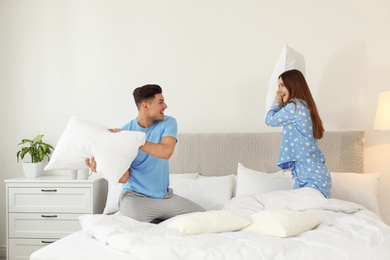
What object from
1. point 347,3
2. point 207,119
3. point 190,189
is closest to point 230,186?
point 190,189

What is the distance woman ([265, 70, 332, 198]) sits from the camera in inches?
113

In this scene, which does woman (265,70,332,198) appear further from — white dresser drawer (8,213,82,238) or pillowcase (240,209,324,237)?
white dresser drawer (8,213,82,238)

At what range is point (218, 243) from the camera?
1.92 m

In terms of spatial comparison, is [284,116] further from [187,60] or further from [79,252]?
[79,252]

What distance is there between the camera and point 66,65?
Answer: 4.14 metres

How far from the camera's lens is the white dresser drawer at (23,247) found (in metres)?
3.65

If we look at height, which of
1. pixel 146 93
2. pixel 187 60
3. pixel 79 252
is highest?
pixel 187 60

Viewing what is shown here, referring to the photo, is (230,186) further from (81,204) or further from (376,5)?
(376,5)

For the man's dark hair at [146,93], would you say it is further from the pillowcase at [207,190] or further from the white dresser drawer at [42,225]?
the white dresser drawer at [42,225]

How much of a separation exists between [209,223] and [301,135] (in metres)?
1.08

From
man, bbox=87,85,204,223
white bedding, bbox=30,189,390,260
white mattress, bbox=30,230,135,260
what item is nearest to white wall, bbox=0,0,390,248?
man, bbox=87,85,204,223

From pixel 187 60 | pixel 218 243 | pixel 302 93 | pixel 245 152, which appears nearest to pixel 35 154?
pixel 187 60

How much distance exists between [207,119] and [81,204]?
49.9 inches

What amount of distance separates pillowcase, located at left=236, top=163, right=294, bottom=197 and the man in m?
0.54
